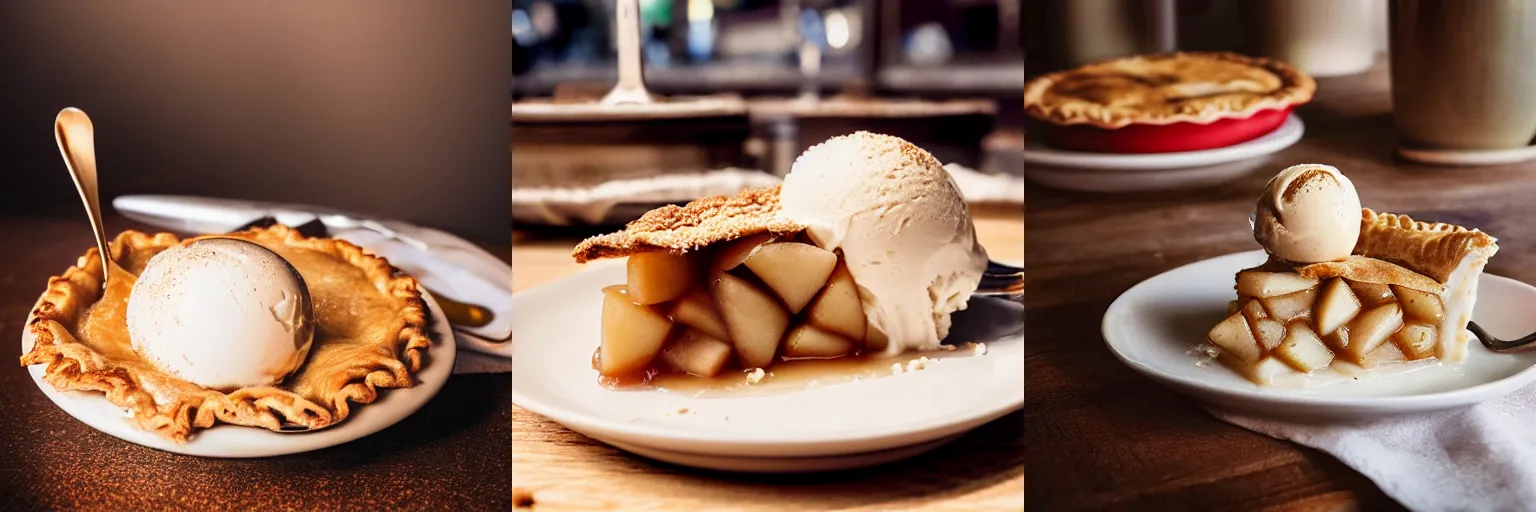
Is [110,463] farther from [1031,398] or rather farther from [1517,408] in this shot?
[1517,408]

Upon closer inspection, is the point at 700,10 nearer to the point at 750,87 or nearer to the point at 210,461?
the point at 750,87

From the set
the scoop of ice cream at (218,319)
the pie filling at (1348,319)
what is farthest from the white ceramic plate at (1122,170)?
the scoop of ice cream at (218,319)

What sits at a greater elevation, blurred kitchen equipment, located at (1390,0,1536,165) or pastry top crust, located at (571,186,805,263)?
blurred kitchen equipment, located at (1390,0,1536,165)

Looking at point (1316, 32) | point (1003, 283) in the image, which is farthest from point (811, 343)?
point (1316, 32)

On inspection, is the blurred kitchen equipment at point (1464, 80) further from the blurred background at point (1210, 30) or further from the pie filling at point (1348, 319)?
the pie filling at point (1348, 319)

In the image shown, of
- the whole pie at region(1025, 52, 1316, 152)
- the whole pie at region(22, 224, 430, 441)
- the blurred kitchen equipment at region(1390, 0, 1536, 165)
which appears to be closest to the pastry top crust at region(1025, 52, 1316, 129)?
the whole pie at region(1025, 52, 1316, 152)

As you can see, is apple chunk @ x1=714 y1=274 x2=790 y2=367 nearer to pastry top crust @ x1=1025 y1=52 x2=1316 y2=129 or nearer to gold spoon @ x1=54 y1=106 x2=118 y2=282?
pastry top crust @ x1=1025 y1=52 x2=1316 y2=129
